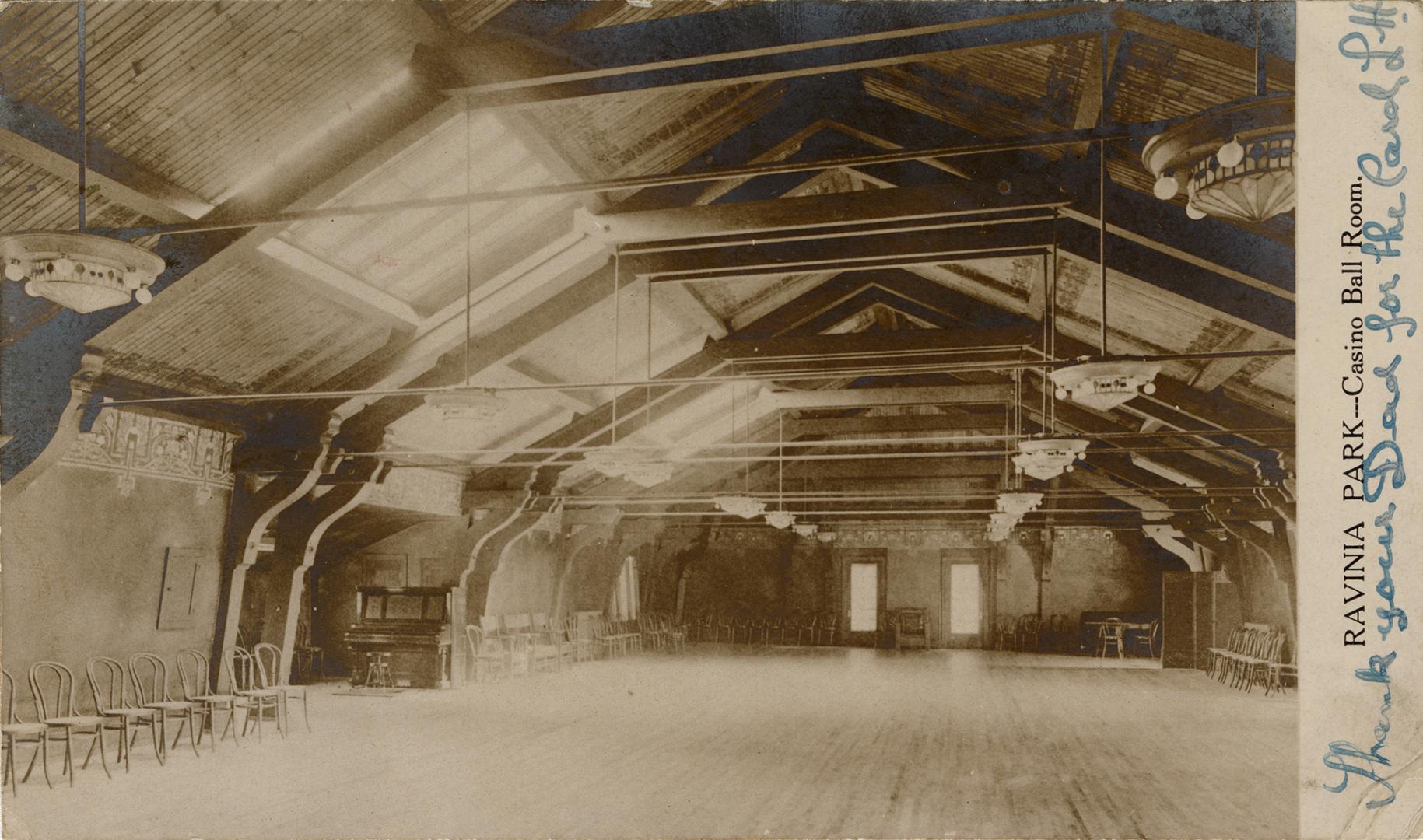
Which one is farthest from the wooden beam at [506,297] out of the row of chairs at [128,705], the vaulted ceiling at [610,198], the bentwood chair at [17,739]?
the bentwood chair at [17,739]

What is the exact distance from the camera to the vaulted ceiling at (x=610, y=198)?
6.41 meters

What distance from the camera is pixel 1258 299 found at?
26.1 feet

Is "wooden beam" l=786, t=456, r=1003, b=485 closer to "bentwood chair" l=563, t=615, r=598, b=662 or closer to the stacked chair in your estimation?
the stacked chair

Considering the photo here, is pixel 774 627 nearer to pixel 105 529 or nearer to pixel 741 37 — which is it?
pixel 105 529

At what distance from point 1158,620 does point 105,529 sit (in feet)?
73.6

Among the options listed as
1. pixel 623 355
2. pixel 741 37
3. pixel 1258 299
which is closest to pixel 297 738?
pixel 623 355

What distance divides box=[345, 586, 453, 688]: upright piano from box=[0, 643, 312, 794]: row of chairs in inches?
107

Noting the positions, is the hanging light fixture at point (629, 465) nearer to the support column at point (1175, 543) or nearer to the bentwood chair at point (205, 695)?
the bentwood chair at point (205, 695)

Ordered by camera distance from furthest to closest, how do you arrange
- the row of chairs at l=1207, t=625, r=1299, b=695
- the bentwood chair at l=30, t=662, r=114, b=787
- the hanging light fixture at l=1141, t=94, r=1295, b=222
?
the row of chairs at l=1207, t=625, r=1299, b=695, the bentwood chair at l=30, t=662, r=114, b=787, the hanging light fixture at l=1141, t=94, r=1295, b=222

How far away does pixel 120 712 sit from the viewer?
9.09 metres

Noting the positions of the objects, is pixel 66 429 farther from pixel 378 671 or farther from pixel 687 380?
pixel 378 671

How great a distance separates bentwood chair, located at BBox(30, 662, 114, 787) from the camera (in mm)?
8266

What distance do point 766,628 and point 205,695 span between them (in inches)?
734

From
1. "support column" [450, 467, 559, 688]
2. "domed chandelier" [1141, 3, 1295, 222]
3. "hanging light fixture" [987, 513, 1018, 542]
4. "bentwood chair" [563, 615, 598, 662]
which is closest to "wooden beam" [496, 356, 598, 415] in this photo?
"support column" [450, 467, 559, 688]
